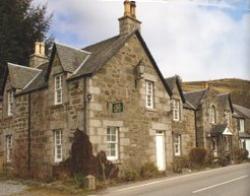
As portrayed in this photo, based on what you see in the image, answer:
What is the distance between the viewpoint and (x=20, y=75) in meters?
15.9

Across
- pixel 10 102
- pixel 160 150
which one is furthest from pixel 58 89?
pixel 160 150

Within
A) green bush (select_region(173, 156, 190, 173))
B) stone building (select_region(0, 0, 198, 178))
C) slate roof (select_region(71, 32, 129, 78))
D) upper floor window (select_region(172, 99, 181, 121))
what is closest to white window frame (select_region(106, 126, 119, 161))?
Result: stone building (select_region(0, 0, 198, 178))

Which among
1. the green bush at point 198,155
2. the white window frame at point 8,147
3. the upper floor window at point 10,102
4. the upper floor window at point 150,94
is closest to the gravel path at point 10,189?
the white window frame at point 8,147

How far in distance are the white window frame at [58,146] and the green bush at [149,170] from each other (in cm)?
259

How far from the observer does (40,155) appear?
14.0m

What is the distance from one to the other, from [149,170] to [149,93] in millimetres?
2785

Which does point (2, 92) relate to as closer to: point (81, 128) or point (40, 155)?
point (40, 155)

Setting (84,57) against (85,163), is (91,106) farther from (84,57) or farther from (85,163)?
(84,57)

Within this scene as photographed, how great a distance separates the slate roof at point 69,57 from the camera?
519 inches

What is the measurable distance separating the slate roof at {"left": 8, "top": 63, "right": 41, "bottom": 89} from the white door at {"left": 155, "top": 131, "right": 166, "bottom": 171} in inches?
204

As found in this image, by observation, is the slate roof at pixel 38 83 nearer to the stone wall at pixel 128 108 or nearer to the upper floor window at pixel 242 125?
the stone wall at pixel 128 108

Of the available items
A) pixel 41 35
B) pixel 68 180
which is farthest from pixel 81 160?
pixel 41 35

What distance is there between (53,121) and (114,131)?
1989mm

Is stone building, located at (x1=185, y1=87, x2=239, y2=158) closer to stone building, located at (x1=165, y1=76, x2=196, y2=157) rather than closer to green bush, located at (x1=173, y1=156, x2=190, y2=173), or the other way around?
stone building, located at (x1=165, y1=76, x2=196, y2=157)
